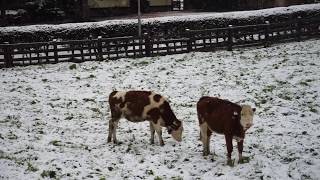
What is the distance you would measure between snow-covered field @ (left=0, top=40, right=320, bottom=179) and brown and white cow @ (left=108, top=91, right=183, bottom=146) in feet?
1.68

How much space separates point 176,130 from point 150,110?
2.78 ft

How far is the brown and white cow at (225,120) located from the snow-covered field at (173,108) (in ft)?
1.84

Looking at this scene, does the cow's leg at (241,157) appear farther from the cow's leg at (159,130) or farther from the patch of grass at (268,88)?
the patch of grass at (268,88)

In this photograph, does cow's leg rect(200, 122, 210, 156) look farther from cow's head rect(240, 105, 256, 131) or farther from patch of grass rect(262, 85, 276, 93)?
patch of grass rect(262, 85, 276, 93)

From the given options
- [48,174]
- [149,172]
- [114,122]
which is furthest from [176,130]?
[48,174]

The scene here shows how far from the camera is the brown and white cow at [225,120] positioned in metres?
8.39

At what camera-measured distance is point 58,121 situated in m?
12.4

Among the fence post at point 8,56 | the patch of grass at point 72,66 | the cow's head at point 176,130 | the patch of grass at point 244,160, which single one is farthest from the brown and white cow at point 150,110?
the fence post at point 8,56

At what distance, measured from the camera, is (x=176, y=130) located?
33.6 feet

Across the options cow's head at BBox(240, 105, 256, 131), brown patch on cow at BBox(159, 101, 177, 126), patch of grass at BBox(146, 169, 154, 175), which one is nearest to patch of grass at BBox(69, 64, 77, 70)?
brown patch on cow at BBox(159, 101, 177, 126)

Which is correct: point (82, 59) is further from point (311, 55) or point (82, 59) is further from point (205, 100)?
point (205, 100)

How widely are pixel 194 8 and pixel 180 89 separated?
34052 mm

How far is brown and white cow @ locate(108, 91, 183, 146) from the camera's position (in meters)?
10.1

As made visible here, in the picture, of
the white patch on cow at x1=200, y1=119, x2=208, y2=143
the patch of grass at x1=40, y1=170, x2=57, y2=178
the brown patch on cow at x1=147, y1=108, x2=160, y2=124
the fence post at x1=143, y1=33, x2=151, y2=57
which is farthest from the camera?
the fence post at x1=143, y1=33, x2=151, y2=57
